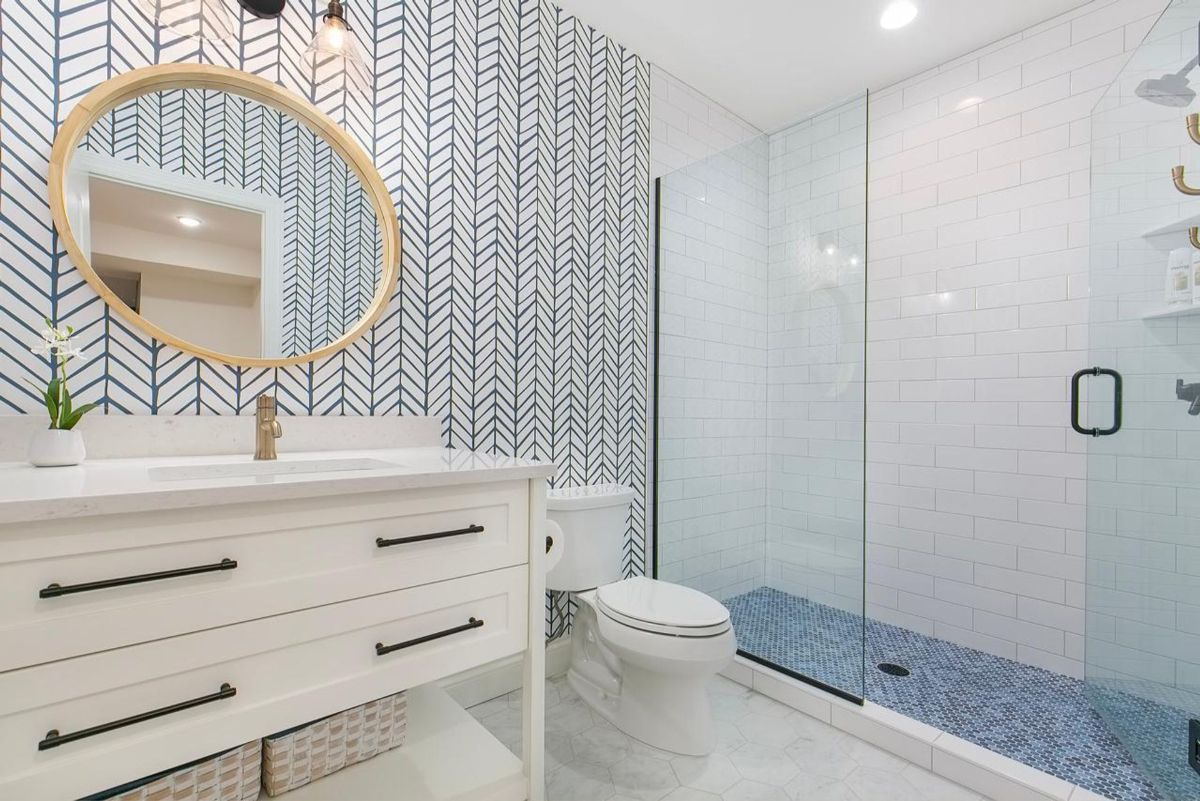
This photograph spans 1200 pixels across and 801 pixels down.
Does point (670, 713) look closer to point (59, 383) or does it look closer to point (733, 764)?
point (733, 764)

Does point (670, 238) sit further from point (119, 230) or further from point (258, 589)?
point (258, 589)

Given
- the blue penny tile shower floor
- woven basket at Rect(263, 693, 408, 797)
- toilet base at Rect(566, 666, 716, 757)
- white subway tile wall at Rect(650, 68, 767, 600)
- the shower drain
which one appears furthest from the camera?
white subway tile wall at Rect(650, 68, 767, 600)

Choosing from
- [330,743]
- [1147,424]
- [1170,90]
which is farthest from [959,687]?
[330,743]

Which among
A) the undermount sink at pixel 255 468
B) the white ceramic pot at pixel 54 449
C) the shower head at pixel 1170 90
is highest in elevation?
the shower head at pixel 1170 90

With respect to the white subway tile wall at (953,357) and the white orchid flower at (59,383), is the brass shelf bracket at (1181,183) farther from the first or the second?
the white orchid flower at (59,383)

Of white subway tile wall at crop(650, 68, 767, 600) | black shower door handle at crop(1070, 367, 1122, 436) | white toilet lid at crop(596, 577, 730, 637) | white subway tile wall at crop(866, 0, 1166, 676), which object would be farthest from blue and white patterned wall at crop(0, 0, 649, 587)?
black shower door handle at crop(1070, 367, 1122, 436)

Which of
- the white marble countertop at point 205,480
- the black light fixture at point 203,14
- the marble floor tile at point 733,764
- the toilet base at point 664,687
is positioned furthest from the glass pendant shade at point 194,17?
the marble floor tile at point 733,764

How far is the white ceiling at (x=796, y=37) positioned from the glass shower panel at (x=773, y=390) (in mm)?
428

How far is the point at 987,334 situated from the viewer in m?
2.36

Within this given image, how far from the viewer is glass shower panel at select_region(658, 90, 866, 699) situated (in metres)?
2.01

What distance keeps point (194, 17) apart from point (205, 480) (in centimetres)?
122

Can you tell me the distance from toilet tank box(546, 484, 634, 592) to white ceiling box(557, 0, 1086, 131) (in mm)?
1854

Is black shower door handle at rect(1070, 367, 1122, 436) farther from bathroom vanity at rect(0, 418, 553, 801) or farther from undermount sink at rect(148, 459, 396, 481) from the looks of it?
undermount sink at rect(148, 459, 396, 481)

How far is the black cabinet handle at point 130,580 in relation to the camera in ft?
2.53
